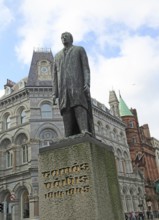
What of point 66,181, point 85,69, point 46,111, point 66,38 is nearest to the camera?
point 66,181

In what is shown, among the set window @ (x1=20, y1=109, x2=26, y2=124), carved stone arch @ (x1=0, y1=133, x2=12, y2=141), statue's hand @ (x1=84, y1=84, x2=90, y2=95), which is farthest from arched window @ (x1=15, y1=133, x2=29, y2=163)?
statue's hand @ (x1=84, y1=84, x2=90, y2=95)

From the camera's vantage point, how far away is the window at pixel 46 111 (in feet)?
110

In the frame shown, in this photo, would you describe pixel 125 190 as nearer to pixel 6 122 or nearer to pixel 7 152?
pixel 7 152

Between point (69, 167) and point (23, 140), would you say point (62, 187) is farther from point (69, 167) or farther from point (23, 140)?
point (23, 140)

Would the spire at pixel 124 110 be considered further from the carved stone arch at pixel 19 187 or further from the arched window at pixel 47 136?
the carved stone arch at pixel 19 187

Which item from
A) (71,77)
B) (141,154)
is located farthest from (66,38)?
(141,154)

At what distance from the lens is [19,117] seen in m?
34.5

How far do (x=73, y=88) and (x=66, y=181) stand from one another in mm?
2071

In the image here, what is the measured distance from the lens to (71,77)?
6.88 metres

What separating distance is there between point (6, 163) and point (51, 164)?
95.5 feet

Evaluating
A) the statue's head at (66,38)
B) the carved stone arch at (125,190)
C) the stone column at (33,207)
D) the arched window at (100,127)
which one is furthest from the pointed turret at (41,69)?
the statue's head at (66,38)

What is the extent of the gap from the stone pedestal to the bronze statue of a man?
0.51 m

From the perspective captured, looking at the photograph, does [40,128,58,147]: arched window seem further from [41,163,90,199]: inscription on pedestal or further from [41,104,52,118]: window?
[41,163,90,199]: inscription on pedestal

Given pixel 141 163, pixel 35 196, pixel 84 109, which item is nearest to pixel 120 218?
pixel 84 109
